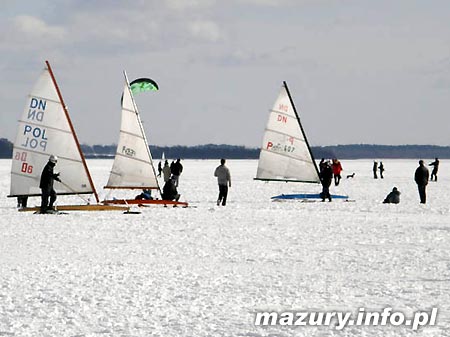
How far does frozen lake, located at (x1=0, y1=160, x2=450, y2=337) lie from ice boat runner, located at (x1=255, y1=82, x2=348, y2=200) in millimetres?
9201

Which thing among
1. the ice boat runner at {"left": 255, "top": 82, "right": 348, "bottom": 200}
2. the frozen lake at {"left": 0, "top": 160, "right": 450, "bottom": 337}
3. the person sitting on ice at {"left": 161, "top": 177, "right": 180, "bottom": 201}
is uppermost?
the ice boat runner at {"left": 255, "top": 82, "right": 348, "bottom": 200}

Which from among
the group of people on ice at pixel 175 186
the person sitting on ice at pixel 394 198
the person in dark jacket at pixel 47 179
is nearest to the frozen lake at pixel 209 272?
the person in dark jacket at pixel 47 179

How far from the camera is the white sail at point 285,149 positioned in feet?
90.2

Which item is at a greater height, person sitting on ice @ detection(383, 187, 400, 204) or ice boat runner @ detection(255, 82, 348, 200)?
ice boat runner @ detection(255, 82, 348, 200)

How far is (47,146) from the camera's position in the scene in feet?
65.7

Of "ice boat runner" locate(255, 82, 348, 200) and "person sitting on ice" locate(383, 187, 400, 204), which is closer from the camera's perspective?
"person sitting on ice" locate(383, 187, 400, 204)

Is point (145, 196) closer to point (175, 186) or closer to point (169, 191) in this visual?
point (169, 191)

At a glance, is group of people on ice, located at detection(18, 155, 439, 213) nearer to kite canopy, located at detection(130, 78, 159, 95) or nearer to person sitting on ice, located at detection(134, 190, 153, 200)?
person sitting on ice, located at detection(134, 190, 153, 200)

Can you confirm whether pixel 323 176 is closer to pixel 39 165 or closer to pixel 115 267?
pixel 39 165

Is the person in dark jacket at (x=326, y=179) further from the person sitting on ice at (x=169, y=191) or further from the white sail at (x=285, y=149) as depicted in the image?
the person sitting on ice at (x=169, y=191)

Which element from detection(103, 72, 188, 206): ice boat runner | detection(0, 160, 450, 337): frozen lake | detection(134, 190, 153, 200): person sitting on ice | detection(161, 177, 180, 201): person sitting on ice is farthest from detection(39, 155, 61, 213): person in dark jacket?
detection(161, 177, 180, 201): person sitting on ice

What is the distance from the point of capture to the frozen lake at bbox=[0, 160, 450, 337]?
7160 millimetres

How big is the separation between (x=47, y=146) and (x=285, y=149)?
10.1 metres

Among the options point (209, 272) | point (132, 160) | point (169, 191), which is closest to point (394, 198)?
point (169, 191)
